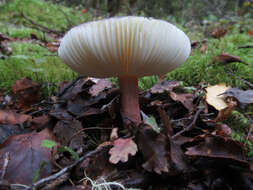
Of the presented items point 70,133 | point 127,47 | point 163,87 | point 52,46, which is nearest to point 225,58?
point 163,87

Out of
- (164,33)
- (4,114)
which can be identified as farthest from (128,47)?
(4,114)

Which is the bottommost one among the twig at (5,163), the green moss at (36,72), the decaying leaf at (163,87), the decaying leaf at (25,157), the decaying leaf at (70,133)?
the decaying leaf at (70,133)

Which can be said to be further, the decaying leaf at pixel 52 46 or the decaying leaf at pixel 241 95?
the decaying leaf at pixel 52 46

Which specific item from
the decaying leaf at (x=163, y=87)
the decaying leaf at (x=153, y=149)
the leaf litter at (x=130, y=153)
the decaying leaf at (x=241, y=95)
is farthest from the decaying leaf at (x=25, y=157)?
the decaying leaf at (x=241, y=95)

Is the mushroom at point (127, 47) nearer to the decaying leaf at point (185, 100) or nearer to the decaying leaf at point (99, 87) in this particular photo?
the decaying leaf at point (185, 100)

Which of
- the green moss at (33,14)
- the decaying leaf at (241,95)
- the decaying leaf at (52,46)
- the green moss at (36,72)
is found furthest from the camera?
the green moss at (33,14)

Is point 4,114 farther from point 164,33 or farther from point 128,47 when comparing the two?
point 164,33

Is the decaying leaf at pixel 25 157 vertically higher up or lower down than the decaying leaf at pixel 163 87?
lower down
